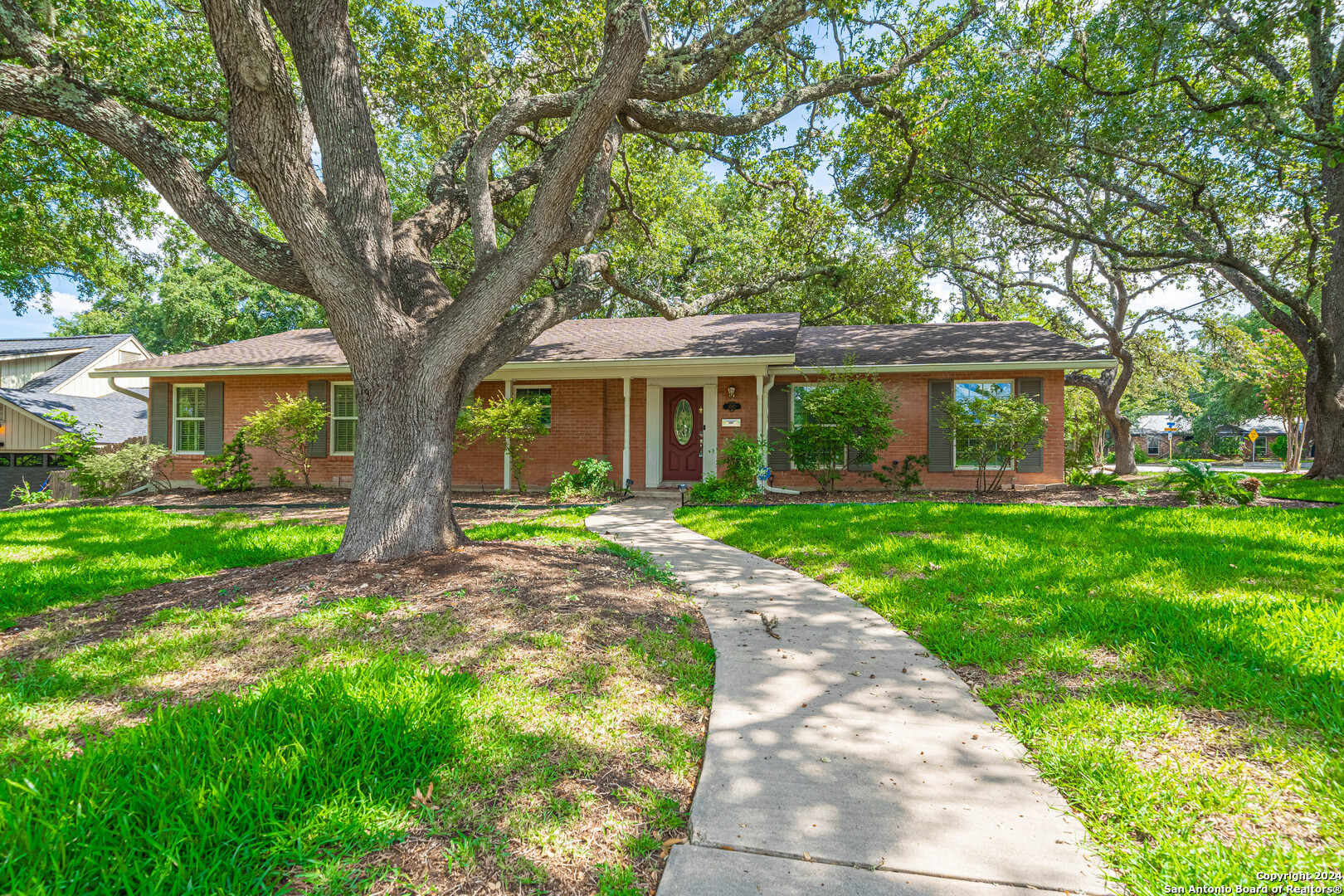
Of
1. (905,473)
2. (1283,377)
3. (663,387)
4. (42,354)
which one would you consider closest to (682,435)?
(663,387)

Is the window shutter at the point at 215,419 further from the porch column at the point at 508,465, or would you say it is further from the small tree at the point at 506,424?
the porch column at the point at 508,465

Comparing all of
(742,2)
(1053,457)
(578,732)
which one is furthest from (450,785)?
(1053,457)

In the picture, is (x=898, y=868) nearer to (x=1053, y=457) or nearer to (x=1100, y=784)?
(x=1100, y=784)

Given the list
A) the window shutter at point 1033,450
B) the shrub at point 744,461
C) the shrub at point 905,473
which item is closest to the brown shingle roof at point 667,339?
the shrub at point 744,461

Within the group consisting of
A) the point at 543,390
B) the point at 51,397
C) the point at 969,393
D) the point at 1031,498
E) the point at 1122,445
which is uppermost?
the point at 51,397

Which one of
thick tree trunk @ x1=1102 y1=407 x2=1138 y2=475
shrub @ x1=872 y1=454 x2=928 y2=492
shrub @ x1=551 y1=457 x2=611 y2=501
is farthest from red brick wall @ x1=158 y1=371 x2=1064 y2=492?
thick tree trunk @ x1=1102 y1=407 x2=1138 y2=475

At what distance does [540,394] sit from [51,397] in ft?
57.3

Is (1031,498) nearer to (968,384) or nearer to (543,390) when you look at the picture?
(968,384)

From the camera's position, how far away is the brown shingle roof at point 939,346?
437 inches

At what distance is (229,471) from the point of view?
12.2 m

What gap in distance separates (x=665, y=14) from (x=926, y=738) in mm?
9093

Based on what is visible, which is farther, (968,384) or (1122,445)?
(1122,445)

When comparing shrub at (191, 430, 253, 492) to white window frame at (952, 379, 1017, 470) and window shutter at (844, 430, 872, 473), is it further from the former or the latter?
white window frame at (952, 379, 1017, 470)

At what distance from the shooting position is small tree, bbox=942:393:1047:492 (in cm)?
993
